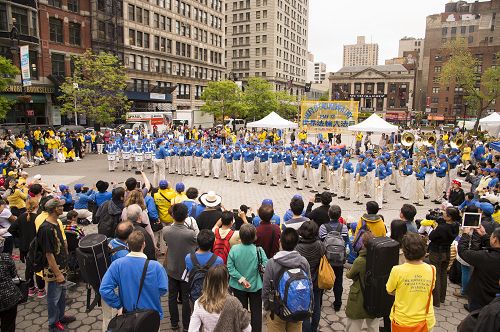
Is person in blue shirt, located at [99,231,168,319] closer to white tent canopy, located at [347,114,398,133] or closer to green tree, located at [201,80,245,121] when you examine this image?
white tent canopy, located at [347,114,398,133]

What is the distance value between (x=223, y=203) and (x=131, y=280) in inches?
375

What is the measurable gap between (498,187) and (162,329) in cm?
1030

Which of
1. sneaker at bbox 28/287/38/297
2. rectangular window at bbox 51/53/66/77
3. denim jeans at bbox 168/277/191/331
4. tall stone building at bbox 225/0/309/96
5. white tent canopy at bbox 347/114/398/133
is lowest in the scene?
sneaker at bbox 28/287/38/297

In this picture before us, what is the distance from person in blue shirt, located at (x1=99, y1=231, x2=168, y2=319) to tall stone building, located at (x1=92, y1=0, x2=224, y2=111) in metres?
44.6

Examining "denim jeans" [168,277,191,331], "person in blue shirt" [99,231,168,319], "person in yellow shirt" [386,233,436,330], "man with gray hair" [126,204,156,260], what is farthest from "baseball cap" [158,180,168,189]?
"person in yellow shirt" [386,233,436,330]

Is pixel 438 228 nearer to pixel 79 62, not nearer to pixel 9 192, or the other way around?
pixel 9 192

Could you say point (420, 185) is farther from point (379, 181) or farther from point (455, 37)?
point (455, 37)

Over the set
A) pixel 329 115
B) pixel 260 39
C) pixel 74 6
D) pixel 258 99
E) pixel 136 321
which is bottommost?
pixel 136 321

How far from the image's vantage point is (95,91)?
108 feet

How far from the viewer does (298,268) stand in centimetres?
396

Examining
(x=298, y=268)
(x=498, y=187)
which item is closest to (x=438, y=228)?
(x=298, y=268)

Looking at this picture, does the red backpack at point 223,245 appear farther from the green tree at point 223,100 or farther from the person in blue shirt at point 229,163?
the green tree at point 223,100

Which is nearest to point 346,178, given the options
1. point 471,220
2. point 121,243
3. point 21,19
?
point 471,220

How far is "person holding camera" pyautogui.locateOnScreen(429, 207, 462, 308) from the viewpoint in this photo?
613cm
